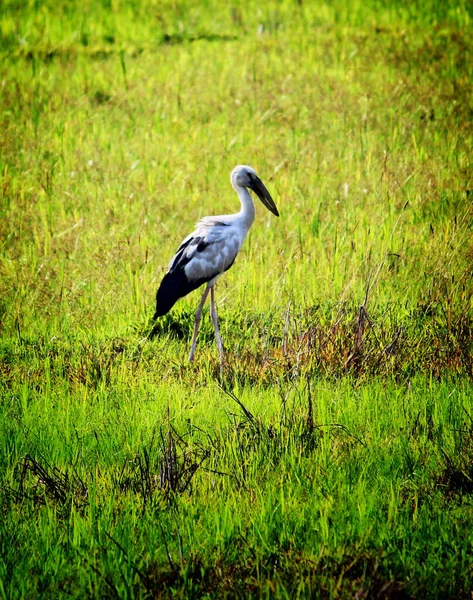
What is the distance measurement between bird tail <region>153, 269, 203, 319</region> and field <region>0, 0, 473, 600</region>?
0.28 m

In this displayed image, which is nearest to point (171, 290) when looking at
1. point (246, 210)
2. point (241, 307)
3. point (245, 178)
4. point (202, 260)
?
point (202, 260)

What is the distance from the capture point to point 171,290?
6691 mm

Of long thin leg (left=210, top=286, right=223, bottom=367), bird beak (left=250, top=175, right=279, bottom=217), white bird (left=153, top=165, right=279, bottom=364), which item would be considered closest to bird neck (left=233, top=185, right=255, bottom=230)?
white bird (left=153, top=165, right=279, bottom=364)

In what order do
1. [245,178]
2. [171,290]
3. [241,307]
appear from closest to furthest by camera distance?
[171,290] < [241,307] < [245,178]

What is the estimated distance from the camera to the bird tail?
261 inches

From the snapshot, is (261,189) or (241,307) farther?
(261,189)

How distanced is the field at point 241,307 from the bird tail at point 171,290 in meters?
0.28

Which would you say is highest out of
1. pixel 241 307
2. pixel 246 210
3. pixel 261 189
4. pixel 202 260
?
pixel 261 189

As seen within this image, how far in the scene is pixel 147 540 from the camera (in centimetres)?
383

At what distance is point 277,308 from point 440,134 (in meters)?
4.56

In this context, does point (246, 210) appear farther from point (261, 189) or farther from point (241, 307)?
point (241, 307)

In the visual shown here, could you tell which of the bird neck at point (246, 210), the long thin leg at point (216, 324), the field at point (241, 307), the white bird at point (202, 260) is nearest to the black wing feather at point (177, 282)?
the white bird at point (202, 260)

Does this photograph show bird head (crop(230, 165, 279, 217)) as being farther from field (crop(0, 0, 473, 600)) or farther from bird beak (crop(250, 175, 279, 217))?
field (crop(0, 0, 473, 600))

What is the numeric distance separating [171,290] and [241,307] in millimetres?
766
